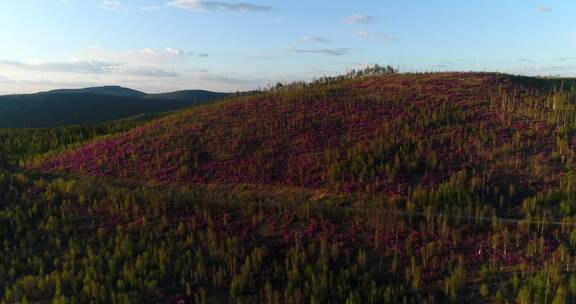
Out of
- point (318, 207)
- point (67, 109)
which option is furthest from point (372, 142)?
point (67, 109)

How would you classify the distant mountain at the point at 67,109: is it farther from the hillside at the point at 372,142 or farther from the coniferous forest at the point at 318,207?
the coniferous forest at the point at 318,207

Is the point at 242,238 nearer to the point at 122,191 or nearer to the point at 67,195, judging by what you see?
the point at 122,191

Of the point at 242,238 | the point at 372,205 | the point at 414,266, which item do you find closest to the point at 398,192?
the point at 372,205

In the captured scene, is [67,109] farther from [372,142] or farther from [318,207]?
[318,207]

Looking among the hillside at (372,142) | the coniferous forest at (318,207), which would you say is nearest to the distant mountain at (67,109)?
the hillside at (372,142)

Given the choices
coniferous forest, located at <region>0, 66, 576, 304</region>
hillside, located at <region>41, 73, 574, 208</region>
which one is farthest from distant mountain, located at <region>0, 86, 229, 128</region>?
coniferous forest, located at <region>0, 66, 576, 304</region>

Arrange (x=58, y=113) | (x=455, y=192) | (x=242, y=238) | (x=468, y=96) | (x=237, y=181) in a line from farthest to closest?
(x=58, y=113) → (x=468, y=96) → (x=237, y=181) → (x=455, y=192) → (x=242, y=238)

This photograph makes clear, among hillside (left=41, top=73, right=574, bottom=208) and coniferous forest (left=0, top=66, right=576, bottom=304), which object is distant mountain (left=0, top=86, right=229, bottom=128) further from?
coniferous forest (left=0, top=66, right=576, bottom=304)
